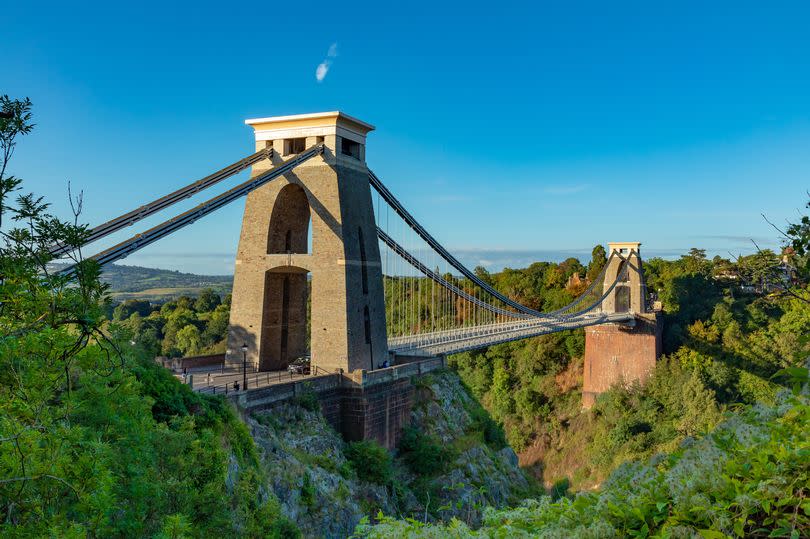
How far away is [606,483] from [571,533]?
0.78 metres

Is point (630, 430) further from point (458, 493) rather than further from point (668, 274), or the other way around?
point (458, 493)

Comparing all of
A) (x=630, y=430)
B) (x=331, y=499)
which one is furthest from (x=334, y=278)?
(x=630, y=430)

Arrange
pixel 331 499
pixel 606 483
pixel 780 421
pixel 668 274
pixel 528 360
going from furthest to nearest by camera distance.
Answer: pixel 668 274
pixel 528 360
pixel 331 499
pixel 606 483
pixel 780 421

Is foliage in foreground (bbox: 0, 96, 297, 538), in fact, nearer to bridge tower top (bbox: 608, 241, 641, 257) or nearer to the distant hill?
bridge tower top (bbox: 608, 241, 641, 257)

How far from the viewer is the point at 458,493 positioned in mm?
16750

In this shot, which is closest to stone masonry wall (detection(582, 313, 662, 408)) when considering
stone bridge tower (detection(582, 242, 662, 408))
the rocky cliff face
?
stone bridge tower (detection(582, 242, 662, 408))

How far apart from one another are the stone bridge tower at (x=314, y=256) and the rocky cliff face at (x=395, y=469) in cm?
228

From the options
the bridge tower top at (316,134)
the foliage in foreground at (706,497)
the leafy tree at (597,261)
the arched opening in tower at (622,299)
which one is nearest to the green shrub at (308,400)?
the bridge tower top at (316,134)

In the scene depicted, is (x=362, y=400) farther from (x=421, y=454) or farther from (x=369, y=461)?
(x=421, y=454)

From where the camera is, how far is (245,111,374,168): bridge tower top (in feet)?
57.2

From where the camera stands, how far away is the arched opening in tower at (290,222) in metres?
18.4

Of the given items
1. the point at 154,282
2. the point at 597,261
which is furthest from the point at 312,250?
the point at 154,282

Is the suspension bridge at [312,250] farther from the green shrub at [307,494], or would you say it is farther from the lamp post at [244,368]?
the green shrub at [307,494]

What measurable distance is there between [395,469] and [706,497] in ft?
47.5
